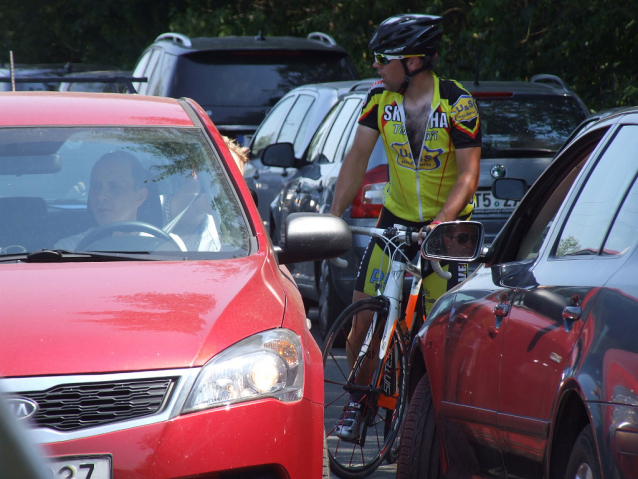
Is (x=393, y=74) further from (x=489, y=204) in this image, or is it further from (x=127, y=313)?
(x=127, y=313)

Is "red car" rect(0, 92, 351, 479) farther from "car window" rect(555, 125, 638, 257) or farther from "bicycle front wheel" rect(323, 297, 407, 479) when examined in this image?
"bicycle front wheel" rect(323, 297, 407, 479)

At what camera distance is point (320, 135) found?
8.74 metres

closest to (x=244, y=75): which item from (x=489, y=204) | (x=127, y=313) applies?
(x=489, y=204)

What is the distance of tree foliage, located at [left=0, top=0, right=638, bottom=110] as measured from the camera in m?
11.7

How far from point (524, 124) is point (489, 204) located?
60cm

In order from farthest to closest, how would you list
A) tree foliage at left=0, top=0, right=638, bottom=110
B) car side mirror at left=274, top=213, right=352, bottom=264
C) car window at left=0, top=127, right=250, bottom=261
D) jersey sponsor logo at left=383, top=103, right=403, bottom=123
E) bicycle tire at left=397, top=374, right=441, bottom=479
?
tree foliage at left=0, top=0, right=638, bottom=110 < jersey sponsor logo at left=383, top=103, right=403, bottom=123 < bicycle tire at left=397, top=374, right=441, bottom=479 < car side mirror at left=274, top=213, right=352, bottom=264 < car window at left=0, top=127, right=250, bottom=261

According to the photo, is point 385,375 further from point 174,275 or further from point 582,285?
point 582,285

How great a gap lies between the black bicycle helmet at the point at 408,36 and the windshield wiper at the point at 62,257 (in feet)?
7.16

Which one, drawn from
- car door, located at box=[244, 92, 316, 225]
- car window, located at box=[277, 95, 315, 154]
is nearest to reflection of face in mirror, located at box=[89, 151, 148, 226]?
car door, located at box=[244, 92, 316, 225]

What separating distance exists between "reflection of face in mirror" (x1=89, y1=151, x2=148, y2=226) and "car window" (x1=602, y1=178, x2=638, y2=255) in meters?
1.84

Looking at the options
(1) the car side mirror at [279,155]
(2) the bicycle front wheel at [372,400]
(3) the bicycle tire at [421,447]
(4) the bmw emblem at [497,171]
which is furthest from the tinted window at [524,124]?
(3) the bicycle tire at [421,447]

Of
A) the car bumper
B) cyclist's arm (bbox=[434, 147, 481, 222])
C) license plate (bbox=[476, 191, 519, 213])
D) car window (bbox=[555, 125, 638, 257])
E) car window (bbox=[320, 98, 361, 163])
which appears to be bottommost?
license plate (bbox=[476, 191, 519, 213])

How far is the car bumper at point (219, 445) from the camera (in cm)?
281

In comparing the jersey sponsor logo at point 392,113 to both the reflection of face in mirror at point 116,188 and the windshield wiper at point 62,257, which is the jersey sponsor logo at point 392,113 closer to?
the reflection of face in mirror at point 116,188
